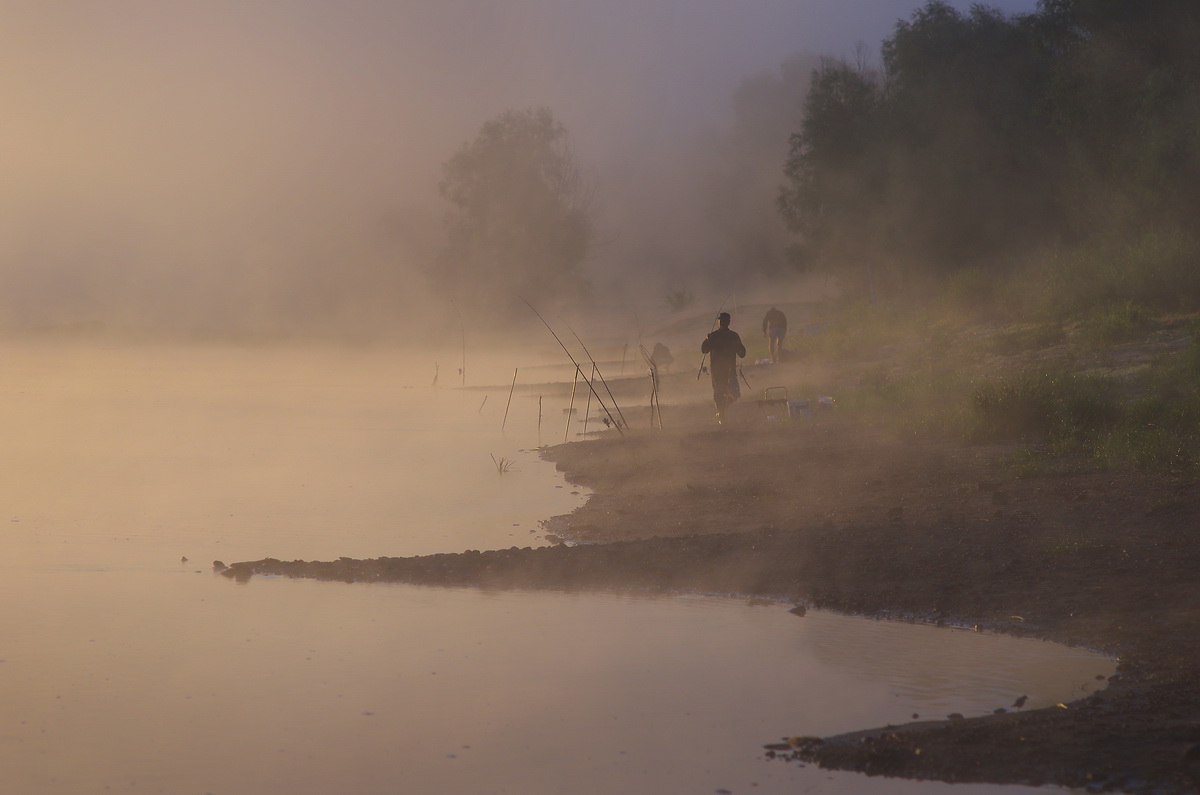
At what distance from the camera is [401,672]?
18.8 feet

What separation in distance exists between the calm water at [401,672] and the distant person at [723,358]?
5460 mm

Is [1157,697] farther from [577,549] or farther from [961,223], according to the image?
[961,223]

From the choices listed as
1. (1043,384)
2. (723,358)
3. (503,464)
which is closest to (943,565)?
(1043,384)

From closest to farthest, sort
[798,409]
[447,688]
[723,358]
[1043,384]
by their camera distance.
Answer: [447,688], [1043,384], [798,409], [723,358]

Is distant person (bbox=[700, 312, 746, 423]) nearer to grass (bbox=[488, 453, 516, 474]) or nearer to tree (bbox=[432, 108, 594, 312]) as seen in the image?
grass (bbox=[488, 453, 516, 474])

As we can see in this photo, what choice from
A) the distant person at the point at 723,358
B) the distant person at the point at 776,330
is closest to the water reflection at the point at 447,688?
the distant person at the point at 723,358

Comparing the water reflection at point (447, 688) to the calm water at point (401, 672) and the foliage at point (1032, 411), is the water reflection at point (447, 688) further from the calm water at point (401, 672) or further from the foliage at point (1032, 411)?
the foliage at point (1032, 411)

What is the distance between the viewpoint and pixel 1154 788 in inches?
152

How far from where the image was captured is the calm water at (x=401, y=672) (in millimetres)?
4500

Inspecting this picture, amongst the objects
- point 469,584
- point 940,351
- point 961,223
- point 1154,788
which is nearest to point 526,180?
point 961,223

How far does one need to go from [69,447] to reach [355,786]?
13743mm

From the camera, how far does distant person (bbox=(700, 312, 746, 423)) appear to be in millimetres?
15617

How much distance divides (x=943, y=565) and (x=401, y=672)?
349 cm

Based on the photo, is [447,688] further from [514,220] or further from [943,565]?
[514,220]
